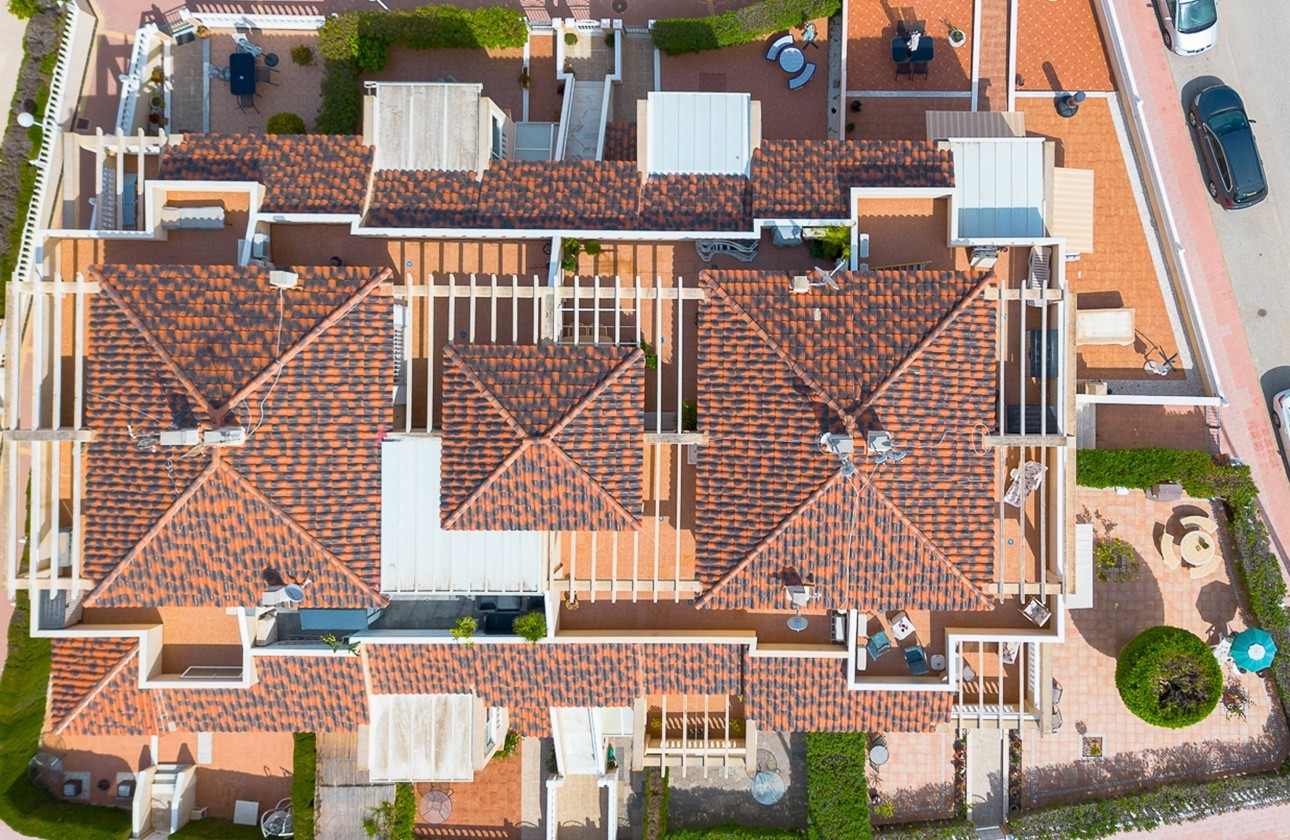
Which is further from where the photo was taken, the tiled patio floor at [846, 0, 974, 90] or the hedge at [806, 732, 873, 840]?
the tiled patio floor at [846, 0, 974, 90]

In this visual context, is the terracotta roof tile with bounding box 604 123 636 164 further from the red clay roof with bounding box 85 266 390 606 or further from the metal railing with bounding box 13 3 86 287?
the metal railing with bounding box 13 3 86 287

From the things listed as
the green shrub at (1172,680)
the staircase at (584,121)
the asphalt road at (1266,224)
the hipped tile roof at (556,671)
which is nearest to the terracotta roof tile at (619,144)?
the staircase at (584,121)

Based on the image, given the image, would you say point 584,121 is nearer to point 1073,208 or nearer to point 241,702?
point 1073,208

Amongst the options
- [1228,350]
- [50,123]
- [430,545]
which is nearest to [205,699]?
[430,545]

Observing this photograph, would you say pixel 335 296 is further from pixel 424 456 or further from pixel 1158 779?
pixel 1158 779

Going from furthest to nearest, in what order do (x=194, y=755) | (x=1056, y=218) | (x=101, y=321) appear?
(x=194, y=755) < (x=1056, y=218) < (x=101, y=321)

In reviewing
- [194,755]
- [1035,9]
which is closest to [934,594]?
[1035,9]

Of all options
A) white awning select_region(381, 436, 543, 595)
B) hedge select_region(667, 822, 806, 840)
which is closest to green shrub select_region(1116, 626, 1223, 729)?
hedge select_region(667, 822, 806, 840)
